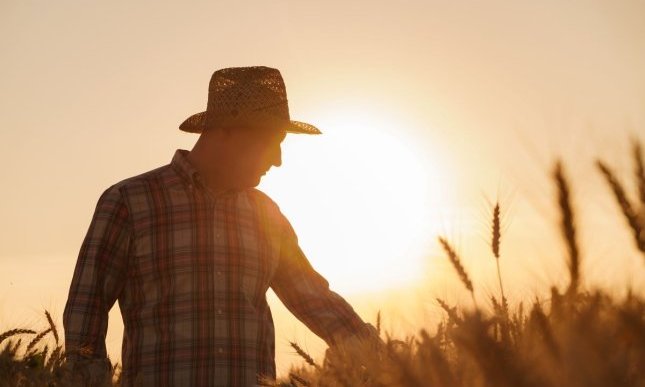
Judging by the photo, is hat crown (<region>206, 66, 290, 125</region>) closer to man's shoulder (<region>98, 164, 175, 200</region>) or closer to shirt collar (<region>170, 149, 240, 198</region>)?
shirt collar (<region>170, 149, 240, 198</region>)

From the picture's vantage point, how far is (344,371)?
114 cm

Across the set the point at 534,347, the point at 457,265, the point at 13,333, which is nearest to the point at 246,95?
the point at 13,333

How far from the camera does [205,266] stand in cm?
376

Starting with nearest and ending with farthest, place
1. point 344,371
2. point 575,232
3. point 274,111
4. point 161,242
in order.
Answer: point 344,371, point 575,232, point 161,242, point 274,111

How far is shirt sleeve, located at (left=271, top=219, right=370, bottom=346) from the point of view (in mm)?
3705

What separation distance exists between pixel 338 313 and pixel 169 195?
1068 millimetres

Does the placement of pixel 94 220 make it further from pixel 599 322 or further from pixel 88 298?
pixel 599 322

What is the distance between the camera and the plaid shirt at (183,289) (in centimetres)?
357

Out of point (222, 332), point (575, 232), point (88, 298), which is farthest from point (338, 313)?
point (575, 232)

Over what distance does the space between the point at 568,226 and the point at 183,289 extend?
2.58m

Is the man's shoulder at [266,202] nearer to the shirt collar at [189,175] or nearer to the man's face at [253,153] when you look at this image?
the shirt collar at [189,175]

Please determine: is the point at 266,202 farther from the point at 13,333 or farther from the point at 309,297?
the point at 13,333

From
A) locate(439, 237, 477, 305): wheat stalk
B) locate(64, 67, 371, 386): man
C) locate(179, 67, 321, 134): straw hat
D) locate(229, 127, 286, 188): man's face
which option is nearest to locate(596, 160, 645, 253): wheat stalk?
locate(439, 237, 477, 305): wheat stalk

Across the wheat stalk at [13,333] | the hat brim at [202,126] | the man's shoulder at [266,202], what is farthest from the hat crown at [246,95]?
the wheat stalk at [13,333]
